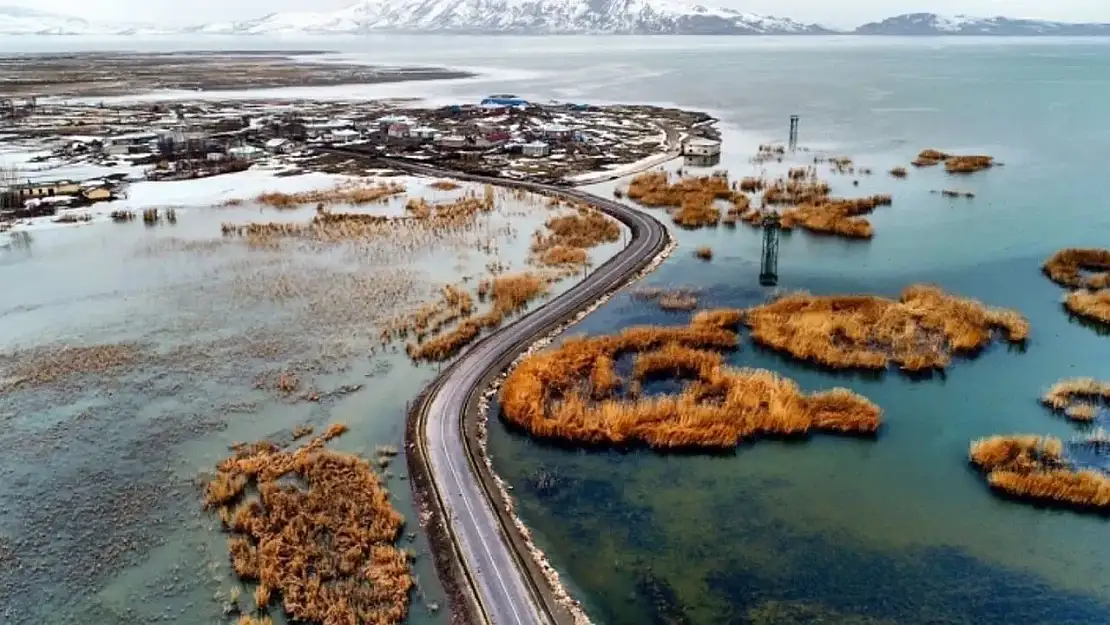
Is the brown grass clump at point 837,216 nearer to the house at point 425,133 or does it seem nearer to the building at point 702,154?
the building at point 702,154

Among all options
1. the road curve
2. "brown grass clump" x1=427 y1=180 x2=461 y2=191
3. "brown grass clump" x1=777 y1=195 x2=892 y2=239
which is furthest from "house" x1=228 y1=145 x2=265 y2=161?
"brown grass clump" x1=777 y1=195 x2=892 y2=239

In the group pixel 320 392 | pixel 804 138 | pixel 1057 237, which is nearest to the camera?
pixel 320 392

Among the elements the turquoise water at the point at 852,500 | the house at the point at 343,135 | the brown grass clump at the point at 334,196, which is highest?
the house at the point at 343,135

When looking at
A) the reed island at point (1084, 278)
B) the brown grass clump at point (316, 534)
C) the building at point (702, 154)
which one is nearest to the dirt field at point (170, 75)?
the building at point (702, 154)

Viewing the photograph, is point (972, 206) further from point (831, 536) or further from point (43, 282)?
point (43, 282)

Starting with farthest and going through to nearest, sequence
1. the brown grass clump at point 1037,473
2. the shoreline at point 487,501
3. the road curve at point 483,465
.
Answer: the brown grass clump at point 1037,473 < the shoreline at point 487,501 < the road curve at point 483,465

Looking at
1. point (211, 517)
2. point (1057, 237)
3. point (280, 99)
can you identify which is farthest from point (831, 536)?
point (280, 99)

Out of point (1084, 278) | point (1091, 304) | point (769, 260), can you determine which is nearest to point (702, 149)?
point (769, 260)
